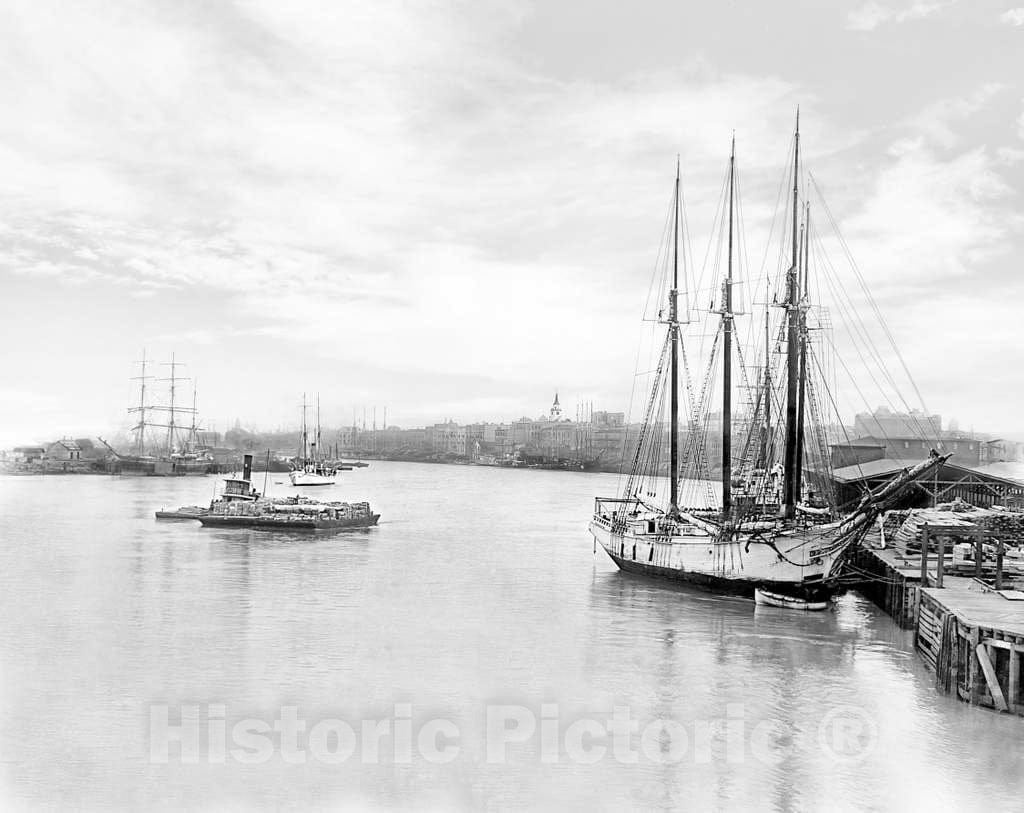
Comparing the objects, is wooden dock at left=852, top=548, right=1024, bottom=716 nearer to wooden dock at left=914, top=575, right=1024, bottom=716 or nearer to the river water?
wooden dock at left=914, top=575, right=1024, bottom=716

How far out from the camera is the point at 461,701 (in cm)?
2177

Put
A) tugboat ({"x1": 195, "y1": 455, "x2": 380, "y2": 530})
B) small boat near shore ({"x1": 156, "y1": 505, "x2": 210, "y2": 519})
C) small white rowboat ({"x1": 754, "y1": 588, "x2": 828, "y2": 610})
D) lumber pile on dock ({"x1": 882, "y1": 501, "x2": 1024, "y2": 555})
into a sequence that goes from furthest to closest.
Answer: small boat near shore ({"x1": 156, "y1": 505, "x2": 210, "y2": 519}) → tugboat ({"x1": 195, "y1": 455, "x2": 380, "y2": 530}) → small white rowboat ({"x1": 754, "y1": 588, "x2": 828, "y2": 610}) → lumber pile on dock ({"x1": 882, "y1": 501, "x2": 1024, "y2": 555})

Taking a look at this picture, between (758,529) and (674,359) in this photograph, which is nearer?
(758,529)

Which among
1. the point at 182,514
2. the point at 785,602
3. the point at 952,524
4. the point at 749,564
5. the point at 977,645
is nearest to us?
the point at 977,645

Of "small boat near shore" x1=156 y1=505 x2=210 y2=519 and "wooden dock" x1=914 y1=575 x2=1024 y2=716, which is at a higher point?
"wooden dock" x1=914 y1=575 x2=1024 y2=716

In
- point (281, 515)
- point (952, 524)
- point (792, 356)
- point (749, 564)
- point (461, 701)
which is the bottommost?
point (461, 701)

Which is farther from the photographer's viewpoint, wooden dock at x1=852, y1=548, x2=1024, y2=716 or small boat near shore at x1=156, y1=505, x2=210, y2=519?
small boat near shore at x1=156, y1=505, x2=210, y2=519

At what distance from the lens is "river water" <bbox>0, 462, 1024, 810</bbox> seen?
1658cm

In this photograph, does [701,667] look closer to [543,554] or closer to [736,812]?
[736,812]

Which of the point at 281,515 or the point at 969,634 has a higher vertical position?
the point at 969,634

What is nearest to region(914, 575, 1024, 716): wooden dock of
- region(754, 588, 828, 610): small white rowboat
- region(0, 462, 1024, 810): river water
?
region(0, 462, 1024, 810): river water

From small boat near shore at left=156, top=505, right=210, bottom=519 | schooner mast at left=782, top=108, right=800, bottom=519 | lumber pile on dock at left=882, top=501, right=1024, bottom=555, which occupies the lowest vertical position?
small boat near shore at left=156, top=505, right=210, bottom=519

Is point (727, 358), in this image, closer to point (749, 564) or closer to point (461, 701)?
point (749, 564)

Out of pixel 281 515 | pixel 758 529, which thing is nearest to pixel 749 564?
pixel 758 529
